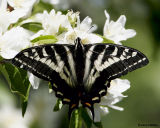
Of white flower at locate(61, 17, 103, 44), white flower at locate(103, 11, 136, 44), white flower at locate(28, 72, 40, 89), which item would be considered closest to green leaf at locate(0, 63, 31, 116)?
white flower at locate(28, 72, 40, 89)

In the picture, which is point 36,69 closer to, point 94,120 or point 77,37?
point 77,37

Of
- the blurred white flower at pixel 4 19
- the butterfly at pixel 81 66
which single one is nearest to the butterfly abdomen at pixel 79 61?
the butterfly at pixel 81 66

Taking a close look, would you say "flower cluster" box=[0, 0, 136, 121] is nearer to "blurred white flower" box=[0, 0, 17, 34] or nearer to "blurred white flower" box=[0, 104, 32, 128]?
"blurred white flower" box=[0, 0, 17, 34]

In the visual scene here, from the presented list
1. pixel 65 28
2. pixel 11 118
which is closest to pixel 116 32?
pixel 65 28

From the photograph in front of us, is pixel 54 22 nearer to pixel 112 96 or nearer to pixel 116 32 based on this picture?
pixel 116 32

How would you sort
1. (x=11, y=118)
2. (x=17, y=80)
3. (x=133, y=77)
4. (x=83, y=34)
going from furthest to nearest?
(x=133, y=77)
(x=11, y=118)
(x=83, y=34)
(x=17, y=80)

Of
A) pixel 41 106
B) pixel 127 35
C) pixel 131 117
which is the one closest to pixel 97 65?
pixel 127 35
